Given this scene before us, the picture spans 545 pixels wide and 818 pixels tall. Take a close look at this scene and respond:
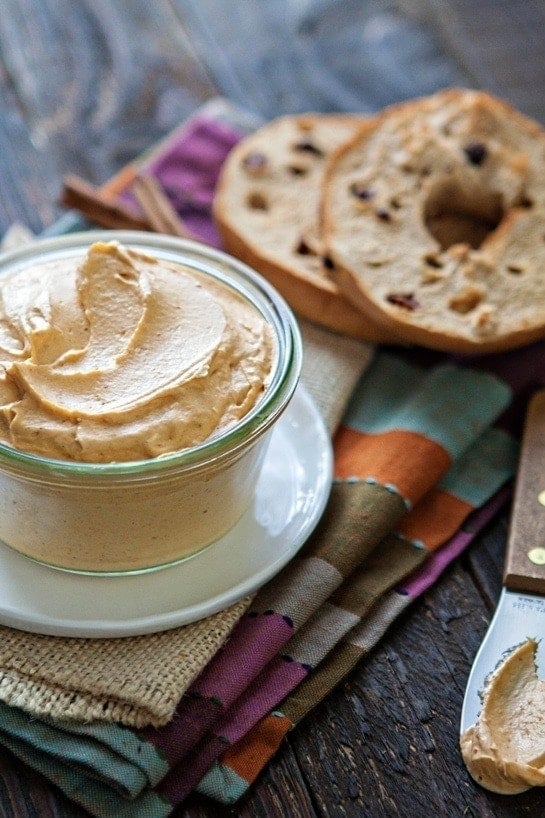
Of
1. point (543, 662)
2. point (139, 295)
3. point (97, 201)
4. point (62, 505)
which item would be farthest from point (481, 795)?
point (97, 201)

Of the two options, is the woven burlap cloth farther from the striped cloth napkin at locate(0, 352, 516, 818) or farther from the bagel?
the bagel

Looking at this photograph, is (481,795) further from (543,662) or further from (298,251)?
(298,251)

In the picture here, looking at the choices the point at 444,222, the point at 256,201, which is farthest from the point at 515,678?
the point at 256,201

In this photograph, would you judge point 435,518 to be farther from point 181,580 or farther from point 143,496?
point 143,496

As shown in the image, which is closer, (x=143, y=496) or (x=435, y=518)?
(x=143, y=496)

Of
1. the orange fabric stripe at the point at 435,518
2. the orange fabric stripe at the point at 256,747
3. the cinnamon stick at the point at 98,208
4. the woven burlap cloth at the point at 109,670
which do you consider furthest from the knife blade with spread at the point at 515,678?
the cinnamon stick at the point at 98,208

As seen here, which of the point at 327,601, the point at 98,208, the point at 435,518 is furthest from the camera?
the point at 98,208
